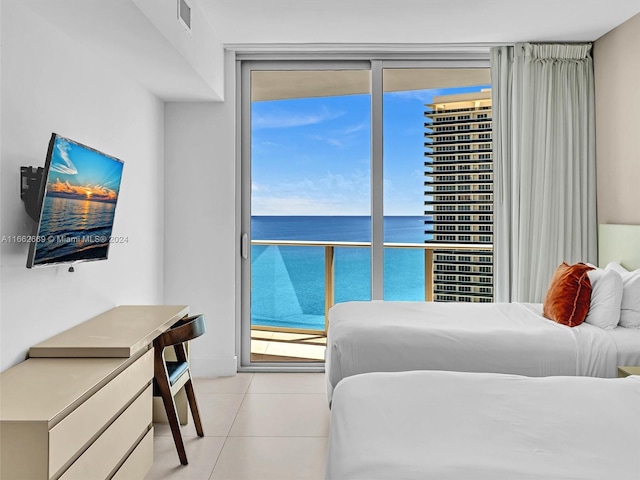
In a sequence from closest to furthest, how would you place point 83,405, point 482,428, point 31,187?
point 482,428 < point 83,405 < point 31,187

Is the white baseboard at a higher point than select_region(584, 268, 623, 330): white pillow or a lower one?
lower

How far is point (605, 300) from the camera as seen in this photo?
124 inches

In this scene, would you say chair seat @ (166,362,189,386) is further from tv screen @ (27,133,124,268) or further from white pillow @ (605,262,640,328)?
white pillow @ (605,262,640,328)

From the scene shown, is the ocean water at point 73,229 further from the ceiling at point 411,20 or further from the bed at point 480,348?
the ceiling at point 411,20

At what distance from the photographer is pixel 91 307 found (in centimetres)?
304

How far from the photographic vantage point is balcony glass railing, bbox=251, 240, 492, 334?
15.5 feet

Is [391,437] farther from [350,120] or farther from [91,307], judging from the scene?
[350,120]

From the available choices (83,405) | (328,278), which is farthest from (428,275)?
(83,405)

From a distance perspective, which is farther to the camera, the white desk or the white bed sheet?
the white bed sheet

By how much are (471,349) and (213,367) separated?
2420 millimetres

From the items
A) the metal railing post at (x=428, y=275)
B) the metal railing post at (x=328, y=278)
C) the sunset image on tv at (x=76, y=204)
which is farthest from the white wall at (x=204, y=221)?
the metal railing post at (x=428, y=275)

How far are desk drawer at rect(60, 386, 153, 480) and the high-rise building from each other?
2.97 metres

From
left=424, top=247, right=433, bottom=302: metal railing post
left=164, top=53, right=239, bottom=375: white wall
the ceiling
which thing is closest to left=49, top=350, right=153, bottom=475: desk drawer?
left=164, top=53, right=239, bottom=375: white wall

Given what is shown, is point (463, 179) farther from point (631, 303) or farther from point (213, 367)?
point (213, 367)
